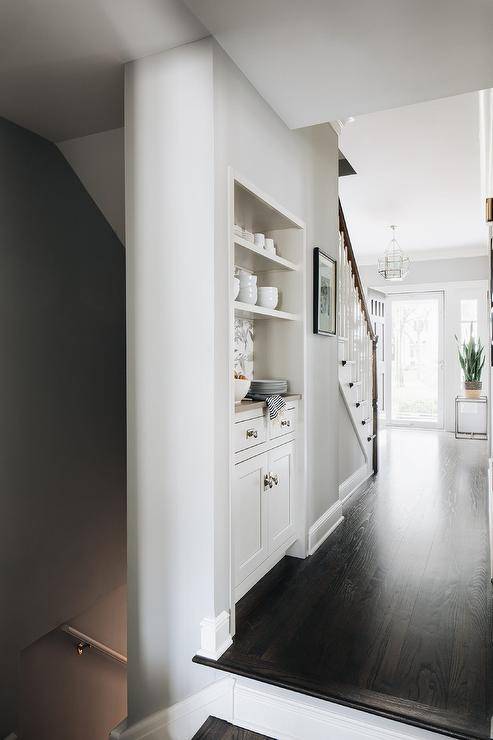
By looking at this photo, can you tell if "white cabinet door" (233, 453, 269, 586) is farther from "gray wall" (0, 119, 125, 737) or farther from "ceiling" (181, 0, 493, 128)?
"ceiling" (181, 0, 493, 128)

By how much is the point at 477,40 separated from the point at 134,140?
1327 millimetres

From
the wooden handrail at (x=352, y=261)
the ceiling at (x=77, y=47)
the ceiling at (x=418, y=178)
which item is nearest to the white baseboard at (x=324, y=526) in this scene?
the wooden handrail at (x=352, y=261)

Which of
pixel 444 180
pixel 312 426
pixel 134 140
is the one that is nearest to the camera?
pixel 134 140

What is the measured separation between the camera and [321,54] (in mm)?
1946

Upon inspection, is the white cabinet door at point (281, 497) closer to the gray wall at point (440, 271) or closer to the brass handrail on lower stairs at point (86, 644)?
the brass handrail on lower stairs at point (86, 644)

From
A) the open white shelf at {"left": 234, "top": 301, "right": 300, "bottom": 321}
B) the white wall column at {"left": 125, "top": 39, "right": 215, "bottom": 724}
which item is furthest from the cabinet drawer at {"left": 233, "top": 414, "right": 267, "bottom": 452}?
the open white shelf at {"left": 234, "top": 301, "right": 300, "bottom": 321}

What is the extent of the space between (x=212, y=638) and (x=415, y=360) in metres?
6.83

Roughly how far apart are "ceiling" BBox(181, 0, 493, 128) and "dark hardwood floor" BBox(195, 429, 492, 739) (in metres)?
2.27

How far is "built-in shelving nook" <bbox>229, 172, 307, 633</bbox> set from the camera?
215 cm

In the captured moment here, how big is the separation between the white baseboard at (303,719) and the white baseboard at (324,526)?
1054 mm

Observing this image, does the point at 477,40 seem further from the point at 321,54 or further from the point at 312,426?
the point at 312,426

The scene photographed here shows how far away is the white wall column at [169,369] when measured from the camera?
188 cm

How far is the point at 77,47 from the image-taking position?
187cm

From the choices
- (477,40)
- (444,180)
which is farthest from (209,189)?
(444,180)
